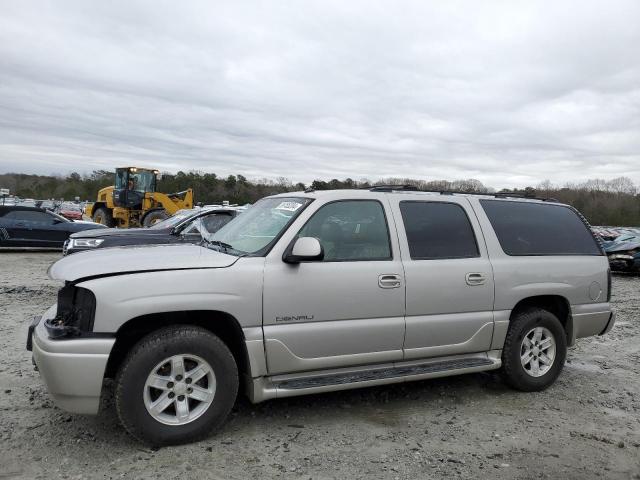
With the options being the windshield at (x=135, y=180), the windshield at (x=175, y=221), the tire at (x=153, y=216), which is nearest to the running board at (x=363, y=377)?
the windshield at (x=175, y=221)

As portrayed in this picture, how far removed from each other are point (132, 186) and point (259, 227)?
19.5m

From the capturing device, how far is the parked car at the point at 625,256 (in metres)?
15.0

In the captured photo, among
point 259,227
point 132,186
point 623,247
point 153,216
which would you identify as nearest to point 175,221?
point 259,227

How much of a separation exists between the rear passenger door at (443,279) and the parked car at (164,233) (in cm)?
552

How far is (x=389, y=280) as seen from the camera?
13.8ft

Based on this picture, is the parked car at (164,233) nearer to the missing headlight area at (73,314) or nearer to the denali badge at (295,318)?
the missing headlight area at (73,314)

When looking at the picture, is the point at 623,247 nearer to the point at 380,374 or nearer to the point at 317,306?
the point at 380,374

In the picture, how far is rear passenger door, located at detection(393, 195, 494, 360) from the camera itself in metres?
4.35

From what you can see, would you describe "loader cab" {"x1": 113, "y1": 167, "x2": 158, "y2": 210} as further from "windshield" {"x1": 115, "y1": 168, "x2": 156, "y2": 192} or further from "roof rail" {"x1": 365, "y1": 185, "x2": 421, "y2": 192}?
"roof rail" {"x1": 365, "y1": 185, "x2": 421, "y2": 192}

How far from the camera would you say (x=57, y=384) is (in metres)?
3.36

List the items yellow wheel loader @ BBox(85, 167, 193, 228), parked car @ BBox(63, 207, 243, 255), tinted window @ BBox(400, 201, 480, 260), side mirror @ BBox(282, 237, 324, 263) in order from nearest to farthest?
side mirror @ BBox(282, 237, 324, 263) → tinted window @ BBox(400, 201, 480, 260) → parked car @ BBox(63, 207, 243, 255) → yellow wheel loader @ BBox(85, 167, 193, 228)

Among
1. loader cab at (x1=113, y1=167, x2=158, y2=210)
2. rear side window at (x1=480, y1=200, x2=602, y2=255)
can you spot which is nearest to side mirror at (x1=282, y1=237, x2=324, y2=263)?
rear side window at (x1=480, y1=200, x2=602, y2=255)

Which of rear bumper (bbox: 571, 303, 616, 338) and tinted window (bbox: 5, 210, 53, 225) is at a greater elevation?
tinted window (bbox: 5, 210, 53, 225)

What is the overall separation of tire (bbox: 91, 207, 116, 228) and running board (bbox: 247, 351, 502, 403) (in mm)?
21365
